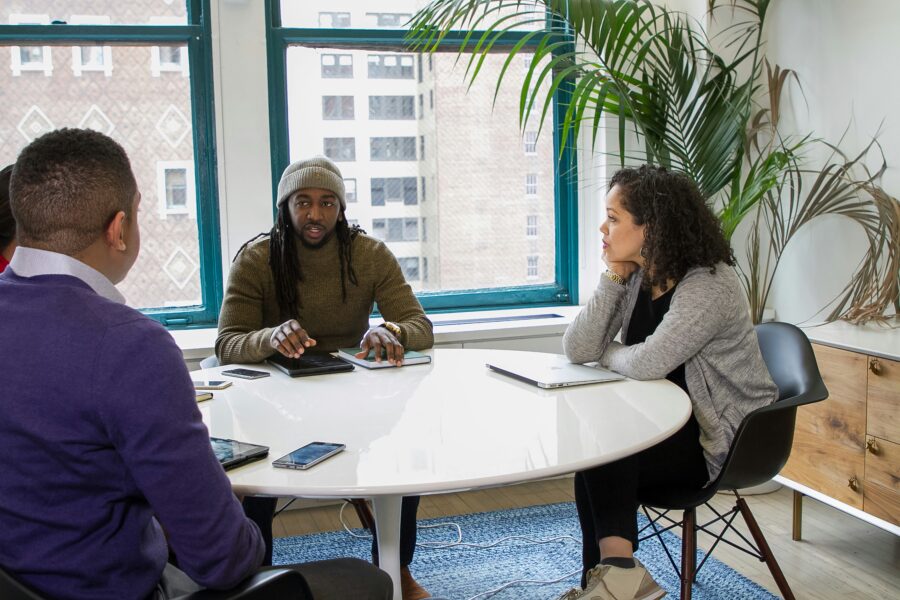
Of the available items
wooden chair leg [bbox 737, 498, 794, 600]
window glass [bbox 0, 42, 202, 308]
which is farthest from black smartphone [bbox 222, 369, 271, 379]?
window glass [bbox 0, 42, 202, 308]

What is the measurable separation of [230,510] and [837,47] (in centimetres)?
308

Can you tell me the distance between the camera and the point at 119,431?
117 cm

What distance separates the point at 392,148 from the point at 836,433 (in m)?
2.21

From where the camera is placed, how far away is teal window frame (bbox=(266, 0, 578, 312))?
379 centimetres

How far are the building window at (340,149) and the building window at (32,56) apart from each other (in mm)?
1163

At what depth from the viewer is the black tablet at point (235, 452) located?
5.11 ft

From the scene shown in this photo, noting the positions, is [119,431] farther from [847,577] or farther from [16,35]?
[16,35]

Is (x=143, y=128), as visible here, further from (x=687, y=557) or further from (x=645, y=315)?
(x=687, y=557)

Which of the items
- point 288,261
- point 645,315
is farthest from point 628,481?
point 288,261

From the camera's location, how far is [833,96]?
3436 millimetres

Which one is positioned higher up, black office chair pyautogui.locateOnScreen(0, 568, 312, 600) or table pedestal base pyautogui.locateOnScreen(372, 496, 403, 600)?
black office chair pyautogui.locateOnScreen(0, 568, 312, 600)

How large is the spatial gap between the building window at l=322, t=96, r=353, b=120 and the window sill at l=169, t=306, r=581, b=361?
36.2 inches

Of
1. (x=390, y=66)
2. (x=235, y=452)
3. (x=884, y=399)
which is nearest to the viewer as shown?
(x=235, y=452)

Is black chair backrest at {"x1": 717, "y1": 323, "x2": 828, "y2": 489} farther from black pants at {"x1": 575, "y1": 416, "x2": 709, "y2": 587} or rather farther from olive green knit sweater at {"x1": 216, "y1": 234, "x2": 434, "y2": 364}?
olive green knit sweater at {"x1": 216, "y1": 234, "x2": 434, "y2": 364}
